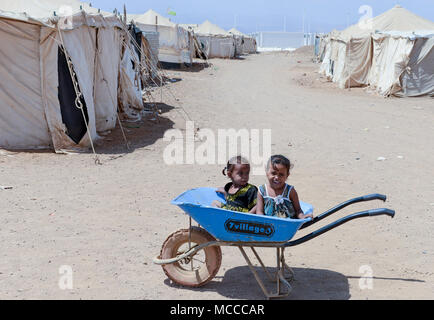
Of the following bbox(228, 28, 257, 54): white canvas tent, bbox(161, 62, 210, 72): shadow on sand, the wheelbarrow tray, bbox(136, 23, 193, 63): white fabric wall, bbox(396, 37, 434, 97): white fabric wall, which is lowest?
the wheelbarrow tray

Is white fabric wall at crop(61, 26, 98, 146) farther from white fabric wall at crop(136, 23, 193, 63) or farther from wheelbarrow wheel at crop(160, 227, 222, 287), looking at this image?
white fabric wall at crop(136, 23, 193, 63)

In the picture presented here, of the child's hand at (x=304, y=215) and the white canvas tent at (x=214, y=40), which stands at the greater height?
the white canvas tent at (x=214, y=40)

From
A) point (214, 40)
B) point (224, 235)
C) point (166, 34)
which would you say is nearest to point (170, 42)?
point (166, 34)

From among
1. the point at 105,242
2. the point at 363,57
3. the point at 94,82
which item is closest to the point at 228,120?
the point at 94,82

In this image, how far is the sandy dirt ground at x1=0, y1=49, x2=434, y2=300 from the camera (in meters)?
3.93

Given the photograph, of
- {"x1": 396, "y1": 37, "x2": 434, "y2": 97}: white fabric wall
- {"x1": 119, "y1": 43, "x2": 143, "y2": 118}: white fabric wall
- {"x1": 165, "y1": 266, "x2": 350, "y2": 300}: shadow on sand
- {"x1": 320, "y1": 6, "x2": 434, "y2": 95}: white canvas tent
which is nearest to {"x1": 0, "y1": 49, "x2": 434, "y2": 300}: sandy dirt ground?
{"x1": 165, "y1": 266, "x2": 350, "y2": 300}: shadow on sand

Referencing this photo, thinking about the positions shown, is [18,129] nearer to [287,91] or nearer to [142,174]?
[142,174]

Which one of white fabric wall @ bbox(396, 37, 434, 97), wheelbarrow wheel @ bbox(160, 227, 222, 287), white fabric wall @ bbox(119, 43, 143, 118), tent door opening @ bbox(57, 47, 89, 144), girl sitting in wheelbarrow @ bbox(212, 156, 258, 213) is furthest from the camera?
white fabric wall @ bbox(396, 37, 434, 97)

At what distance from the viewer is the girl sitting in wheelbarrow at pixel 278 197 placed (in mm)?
3715

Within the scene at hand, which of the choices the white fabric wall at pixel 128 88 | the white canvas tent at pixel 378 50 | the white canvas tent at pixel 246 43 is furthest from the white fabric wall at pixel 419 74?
the white canvas tent at pixel 246 43

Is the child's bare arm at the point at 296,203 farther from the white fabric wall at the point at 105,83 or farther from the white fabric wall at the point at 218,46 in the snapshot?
the white fabric wall at the point at 218,46

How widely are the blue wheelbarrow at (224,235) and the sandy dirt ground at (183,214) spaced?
140mm

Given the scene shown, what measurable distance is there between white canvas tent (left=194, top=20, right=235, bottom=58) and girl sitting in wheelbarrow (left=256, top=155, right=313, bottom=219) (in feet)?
122

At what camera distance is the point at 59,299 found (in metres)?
3.65
